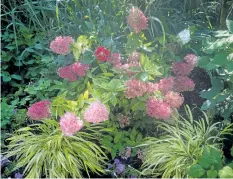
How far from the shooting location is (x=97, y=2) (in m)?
2.94

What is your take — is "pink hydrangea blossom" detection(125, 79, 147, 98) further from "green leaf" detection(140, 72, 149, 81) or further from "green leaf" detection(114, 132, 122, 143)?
"green leaf" detection(114, 132, 122, 143)

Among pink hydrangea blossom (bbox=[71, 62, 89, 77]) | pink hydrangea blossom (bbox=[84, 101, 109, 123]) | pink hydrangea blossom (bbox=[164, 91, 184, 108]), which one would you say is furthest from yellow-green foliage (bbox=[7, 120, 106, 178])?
pink hydrangea blossom (bbox=[164, 91, 184, 108])

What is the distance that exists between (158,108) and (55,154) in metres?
0.62

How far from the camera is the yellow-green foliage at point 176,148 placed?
7.13 feet

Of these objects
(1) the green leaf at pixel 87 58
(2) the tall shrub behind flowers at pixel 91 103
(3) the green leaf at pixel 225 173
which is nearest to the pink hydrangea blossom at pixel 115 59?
(2) the tall shrub behind flowers at pixel 91 103

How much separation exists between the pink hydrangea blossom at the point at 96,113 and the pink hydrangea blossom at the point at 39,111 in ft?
1.00

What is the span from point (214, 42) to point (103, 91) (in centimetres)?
68

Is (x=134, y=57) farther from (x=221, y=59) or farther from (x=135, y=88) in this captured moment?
(x=221, y=59)

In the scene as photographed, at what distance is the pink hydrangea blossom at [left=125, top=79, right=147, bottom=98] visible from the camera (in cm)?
217

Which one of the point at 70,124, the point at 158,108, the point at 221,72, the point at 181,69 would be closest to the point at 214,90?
the point at 221,72

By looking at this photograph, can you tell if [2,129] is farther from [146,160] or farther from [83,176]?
[146,160]

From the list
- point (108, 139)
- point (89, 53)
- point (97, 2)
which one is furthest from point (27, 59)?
point (108, 139)

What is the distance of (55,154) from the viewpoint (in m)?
2.18

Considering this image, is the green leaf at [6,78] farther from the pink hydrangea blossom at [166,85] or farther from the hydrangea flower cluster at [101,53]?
the pink hydrangea blossom at [166,85]
